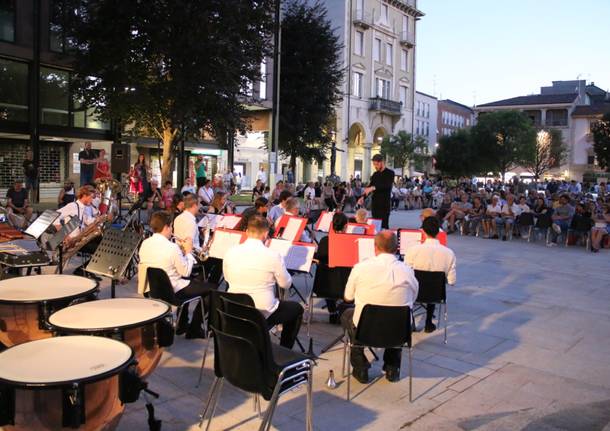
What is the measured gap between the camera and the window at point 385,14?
5225 cm

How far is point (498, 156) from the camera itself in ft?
163

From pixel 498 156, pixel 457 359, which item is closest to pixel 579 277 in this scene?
pixel 457 359

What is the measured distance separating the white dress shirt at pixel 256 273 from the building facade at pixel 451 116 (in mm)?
77434

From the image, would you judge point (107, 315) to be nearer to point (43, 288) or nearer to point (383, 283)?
point (43, 288)

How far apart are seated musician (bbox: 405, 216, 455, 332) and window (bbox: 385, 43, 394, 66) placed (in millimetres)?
49486

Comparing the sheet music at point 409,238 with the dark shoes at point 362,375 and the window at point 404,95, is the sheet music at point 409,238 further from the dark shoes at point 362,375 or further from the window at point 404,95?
the window at point 404,95

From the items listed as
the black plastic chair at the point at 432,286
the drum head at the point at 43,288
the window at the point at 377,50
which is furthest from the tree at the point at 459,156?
the drum head at the point at 43,288

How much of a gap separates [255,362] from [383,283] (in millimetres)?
1578

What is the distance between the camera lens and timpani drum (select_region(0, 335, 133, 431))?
272 centimetres

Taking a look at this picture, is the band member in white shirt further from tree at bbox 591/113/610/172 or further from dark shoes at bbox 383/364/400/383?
tree at bbox 591/113/610/172

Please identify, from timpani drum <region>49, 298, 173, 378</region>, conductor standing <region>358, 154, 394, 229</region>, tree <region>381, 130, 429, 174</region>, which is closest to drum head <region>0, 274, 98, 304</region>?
timpani drum <region>49, 298, 173, 378</region>

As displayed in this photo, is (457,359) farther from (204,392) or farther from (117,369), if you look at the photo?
(117,369)

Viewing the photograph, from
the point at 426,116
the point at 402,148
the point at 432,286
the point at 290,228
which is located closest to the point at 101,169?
the point at 290,228

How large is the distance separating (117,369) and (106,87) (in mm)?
17329
